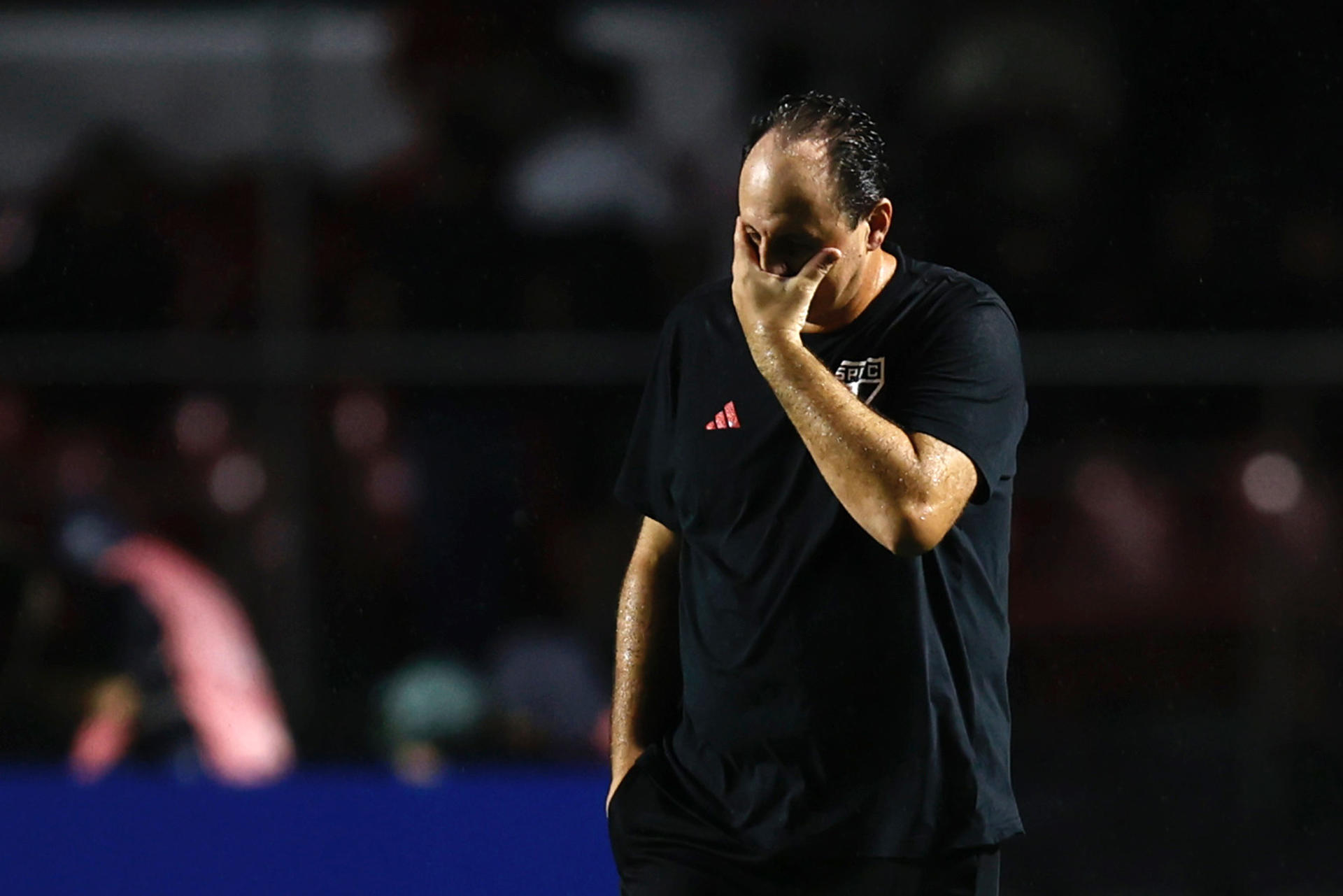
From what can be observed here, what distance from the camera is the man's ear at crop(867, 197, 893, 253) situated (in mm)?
2043

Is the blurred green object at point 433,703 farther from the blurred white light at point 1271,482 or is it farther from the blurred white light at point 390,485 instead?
the blurred white light at point 1271,482

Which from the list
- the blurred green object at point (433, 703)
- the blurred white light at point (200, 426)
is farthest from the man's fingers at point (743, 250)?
the blurred white light at point (200, 426)

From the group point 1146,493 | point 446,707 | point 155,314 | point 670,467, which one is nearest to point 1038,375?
point 1146,493

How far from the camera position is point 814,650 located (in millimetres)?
2020

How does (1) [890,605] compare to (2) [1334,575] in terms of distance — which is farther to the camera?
(2) [1334,575]

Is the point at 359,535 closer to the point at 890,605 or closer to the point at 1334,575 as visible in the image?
the point at 1334,575

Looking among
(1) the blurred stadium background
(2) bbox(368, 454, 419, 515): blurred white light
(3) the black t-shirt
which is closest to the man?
(3) the black t-shirt

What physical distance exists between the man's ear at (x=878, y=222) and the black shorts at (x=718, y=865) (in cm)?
75

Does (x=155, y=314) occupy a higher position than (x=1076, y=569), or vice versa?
(x=155, y=314)

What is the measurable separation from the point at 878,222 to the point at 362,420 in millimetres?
5350

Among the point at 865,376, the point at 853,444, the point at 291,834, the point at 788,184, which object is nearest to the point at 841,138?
the point at 788,184

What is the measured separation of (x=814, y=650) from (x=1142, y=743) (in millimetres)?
4919

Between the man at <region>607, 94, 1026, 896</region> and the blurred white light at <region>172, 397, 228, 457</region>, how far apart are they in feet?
17.6

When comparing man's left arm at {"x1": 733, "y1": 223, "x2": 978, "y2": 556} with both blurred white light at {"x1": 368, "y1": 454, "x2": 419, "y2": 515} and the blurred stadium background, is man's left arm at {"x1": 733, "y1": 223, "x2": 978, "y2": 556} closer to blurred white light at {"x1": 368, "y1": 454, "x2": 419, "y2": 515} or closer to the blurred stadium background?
the blurred stadium background
